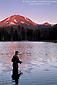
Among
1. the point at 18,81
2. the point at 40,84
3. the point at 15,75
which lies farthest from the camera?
the point at 15,75

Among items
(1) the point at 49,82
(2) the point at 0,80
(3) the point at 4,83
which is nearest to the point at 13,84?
(3) the point at 4,83

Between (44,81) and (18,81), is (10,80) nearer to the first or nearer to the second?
(18,81)

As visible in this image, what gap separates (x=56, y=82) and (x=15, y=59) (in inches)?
171

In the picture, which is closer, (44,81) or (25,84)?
(25,84)

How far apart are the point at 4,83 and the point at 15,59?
2.53 meters

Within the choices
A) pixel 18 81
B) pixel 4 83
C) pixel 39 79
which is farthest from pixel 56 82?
pixel 4 83

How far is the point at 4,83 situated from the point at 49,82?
4040mm

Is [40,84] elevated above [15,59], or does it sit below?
below

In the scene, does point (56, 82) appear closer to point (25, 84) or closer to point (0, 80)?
point (25, 84)

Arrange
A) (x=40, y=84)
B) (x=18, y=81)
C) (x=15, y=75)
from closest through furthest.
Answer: (x=40, y=84) → (x=18, y=81) → (x=15, y=75)

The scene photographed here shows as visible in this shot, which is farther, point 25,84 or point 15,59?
point 15,59

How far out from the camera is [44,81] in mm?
17656

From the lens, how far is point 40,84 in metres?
16.5

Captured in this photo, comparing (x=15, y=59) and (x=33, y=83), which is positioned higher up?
(x=15, y=59)
